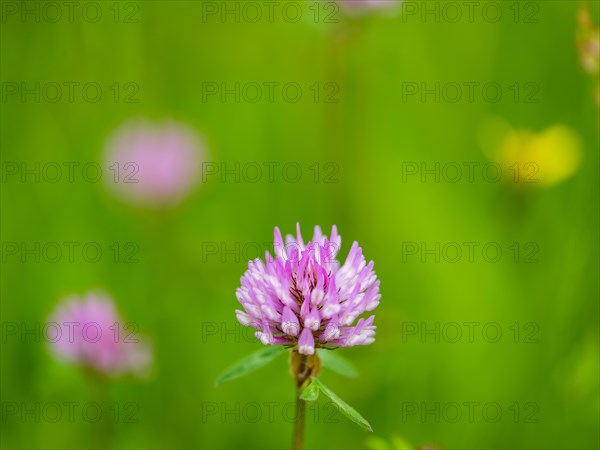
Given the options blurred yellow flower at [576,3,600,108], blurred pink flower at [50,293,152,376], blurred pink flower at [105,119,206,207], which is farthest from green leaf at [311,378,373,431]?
blurred pink flower at [105,119,206,207]

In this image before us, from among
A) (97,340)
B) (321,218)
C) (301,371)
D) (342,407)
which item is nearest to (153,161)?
(321,218)

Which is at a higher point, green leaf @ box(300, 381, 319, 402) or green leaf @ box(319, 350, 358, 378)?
green leaf @ box(300, 381, 319, 402)

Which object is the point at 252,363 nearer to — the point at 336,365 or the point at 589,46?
the point at 336,365

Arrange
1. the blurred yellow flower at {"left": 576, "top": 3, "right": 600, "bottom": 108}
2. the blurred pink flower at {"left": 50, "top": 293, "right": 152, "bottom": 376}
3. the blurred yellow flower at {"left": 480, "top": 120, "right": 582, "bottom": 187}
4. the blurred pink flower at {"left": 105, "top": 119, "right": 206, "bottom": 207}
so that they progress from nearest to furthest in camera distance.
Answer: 1. the blurred yellow flower at {"left": 576, "top": 3, "right": 600, "bottom": 108}
2. the blurred pink flower at {"left": 50, "top": 293, "right": 152, "bottom": 376}
3. the blurred yellow flower at {"left": 480, "top": 120, "right": 582, "bottom": 187}
4. the blurred pink flower at {"left": 105, "top": 119, "right": 206, "bottom": 207}

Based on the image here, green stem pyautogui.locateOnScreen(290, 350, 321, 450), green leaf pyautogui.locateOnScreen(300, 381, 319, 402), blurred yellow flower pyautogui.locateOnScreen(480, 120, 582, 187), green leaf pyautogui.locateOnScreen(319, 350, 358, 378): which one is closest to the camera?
green leaf pyautogui.locateOnScreen(300, 381, 319, 402)

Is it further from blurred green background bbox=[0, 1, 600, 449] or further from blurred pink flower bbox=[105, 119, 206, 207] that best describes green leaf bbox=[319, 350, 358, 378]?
blurred pink flower bbox=[105, 119, 206, 207]

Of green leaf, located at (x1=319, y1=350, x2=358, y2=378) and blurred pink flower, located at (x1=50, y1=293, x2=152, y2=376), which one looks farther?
blurred pink flower, located at (x1=50, y1=293, x2=152, y2=376)

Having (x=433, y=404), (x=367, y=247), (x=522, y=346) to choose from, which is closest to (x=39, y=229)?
(x=367, y=247)
